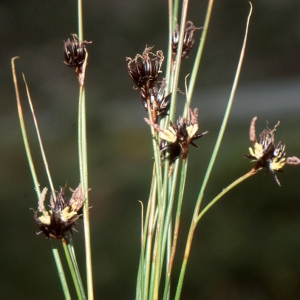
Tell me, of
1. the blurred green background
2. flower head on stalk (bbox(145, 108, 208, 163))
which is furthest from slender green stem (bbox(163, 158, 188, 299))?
the blurred green background

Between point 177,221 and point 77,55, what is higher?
point 77,55

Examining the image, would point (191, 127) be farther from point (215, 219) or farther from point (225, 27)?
point (225, 27)

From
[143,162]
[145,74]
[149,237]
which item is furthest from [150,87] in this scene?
[143,162]

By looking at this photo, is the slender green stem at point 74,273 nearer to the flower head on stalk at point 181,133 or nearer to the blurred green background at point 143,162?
the flower head on stalk at point 181,133

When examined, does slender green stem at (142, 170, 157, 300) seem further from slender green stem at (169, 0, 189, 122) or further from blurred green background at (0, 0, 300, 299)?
blurred green background at (0, 0, 300, 299)

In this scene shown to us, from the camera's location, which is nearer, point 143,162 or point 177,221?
point 177,221

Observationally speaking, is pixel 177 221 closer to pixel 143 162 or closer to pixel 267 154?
pixel 267 154

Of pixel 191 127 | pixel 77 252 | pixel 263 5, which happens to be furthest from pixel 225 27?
pixel 191 127

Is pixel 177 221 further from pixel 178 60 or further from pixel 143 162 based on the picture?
pixel 143 162
